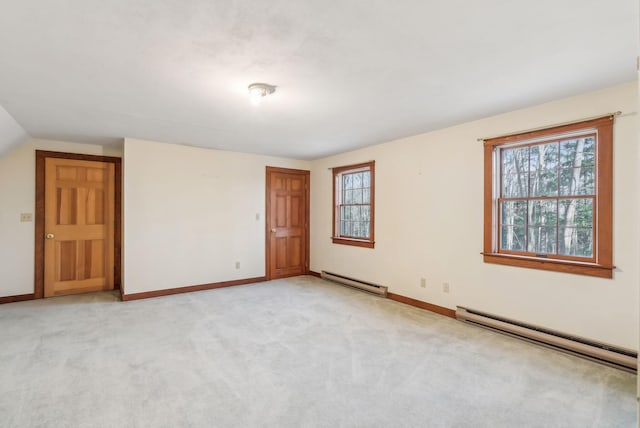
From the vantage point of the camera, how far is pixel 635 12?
167 centimetres

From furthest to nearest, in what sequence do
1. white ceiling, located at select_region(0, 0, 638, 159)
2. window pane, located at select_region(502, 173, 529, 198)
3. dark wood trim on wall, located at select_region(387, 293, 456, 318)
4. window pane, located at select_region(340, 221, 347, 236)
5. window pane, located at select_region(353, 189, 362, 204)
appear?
1. window pane, located at select_region(340, 221, 347, 236)
2. window pane, located at select_region(353, 189, 362, 204)
3. dark wood trim on wall, located at select_region(387, 293, 456, 318)
4. window pane, located at select_region(502, 173, 529, 198)
5. white ceiling, located at select_region(0, 0, 638, 159)

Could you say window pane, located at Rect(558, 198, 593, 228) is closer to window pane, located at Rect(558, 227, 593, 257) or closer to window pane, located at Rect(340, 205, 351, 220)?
window pane, located at Rect(558, 227, 593, 257)

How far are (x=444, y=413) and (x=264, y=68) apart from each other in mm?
2613

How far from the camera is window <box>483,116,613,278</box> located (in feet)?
9.01

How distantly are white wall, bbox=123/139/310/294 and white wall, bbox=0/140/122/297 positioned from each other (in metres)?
1.32

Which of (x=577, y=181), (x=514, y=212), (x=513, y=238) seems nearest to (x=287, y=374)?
(x=513, y=238)

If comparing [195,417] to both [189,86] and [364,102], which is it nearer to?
[189,86]

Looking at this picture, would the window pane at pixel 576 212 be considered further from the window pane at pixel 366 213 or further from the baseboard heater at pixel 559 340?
the window pane at pixel 366 213

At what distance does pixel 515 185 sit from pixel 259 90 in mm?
2750

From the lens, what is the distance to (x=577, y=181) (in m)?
2.95

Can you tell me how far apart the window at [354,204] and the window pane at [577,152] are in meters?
2.42

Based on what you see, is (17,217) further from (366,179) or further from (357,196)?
(366,179)

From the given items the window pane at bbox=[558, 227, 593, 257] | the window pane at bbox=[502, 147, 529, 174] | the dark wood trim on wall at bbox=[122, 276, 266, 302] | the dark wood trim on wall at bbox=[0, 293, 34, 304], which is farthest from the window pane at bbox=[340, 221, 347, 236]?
the dark wood trim on wall at bbox=[0, 293, 34, 304]

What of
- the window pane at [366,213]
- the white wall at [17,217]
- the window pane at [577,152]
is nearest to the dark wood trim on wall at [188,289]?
the white wall at [17,217]
